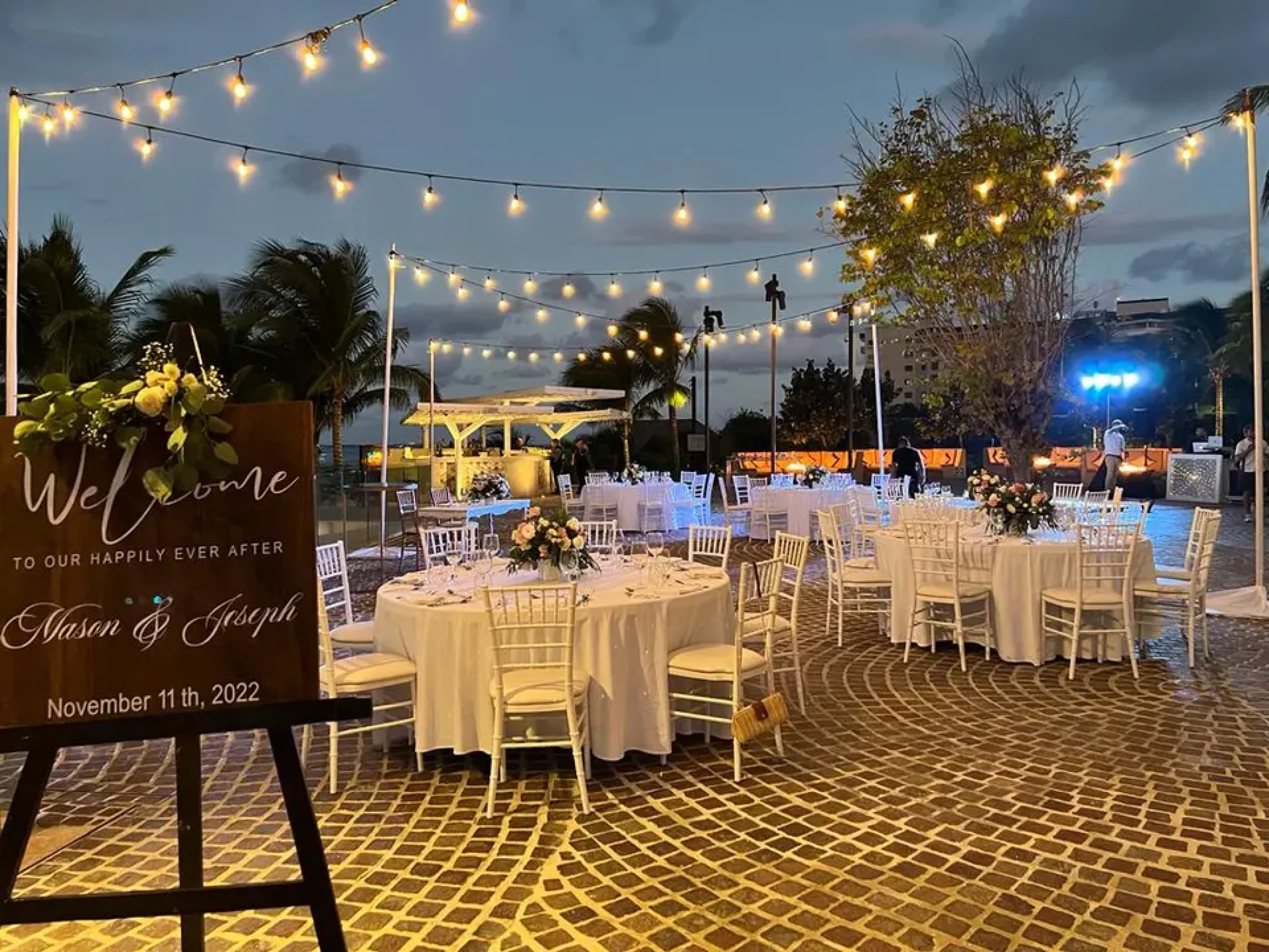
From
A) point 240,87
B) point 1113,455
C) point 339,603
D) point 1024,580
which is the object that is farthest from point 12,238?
point 1113,455

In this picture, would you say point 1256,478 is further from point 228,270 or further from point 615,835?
point 228,270

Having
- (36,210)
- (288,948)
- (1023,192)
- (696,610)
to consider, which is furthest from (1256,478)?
(36,210)

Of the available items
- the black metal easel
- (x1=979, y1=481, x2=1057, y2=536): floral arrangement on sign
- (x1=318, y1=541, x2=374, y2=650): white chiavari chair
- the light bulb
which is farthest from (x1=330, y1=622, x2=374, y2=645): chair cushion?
the light bulb

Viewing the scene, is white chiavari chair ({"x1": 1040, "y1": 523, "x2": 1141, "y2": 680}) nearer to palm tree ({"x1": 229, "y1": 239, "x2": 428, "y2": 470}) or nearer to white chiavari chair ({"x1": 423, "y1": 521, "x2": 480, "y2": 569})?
white chiavari chair ({"x1": 423, "y1": 521, "x2": 480, "y2": 569})

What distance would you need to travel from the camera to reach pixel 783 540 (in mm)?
5215

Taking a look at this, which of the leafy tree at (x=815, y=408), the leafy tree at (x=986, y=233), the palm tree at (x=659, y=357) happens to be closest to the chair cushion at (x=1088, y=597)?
the leafy tree at (x=986, y=233)

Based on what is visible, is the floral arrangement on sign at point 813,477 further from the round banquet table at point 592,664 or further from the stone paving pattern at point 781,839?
the round banquet table at point 592,664

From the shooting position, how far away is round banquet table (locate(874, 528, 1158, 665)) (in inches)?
236

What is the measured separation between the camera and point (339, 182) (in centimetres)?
818

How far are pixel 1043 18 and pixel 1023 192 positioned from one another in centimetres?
202

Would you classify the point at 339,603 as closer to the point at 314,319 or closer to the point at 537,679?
the point at 537,679

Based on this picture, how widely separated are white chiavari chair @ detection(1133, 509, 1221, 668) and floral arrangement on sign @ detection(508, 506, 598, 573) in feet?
13.1

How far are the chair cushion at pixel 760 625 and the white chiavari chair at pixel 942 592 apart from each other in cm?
162

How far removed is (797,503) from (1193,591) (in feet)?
22.5
